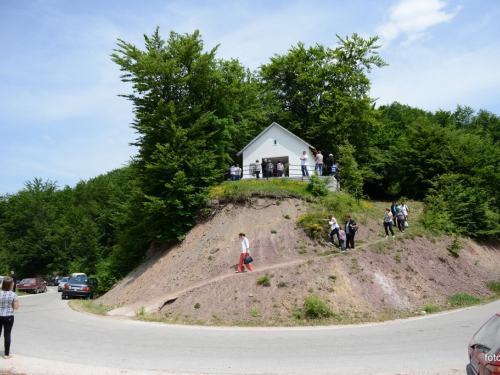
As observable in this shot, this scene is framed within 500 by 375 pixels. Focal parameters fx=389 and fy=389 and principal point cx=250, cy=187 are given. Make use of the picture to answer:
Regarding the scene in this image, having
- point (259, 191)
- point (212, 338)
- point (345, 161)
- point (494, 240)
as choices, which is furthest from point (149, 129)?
point (494, 240)

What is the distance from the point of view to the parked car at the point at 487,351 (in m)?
4.85

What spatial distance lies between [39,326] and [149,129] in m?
14.7

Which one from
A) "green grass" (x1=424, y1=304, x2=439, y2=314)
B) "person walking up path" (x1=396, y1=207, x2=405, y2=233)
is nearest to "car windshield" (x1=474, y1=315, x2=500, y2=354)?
"green grass" (x1=424, y1=304, x2=439, y2=314)

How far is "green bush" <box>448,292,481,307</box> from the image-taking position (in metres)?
17.1

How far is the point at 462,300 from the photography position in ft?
57.4

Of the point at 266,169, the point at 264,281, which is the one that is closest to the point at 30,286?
the point at 266,169

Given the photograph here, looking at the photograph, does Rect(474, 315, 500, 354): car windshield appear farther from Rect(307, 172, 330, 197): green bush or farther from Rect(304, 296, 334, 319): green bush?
Rect(307, 172, 330, 197): green bush

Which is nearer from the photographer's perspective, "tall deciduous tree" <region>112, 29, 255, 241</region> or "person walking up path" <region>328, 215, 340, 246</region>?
"person walking up path" <region>328, 215, 340, 246</region>

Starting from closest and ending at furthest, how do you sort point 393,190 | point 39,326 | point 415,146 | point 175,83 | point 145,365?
point 145,365 → point 39,326 → point 175,83 → point 415,146 → point 393,190

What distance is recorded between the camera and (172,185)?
24234 millimetres

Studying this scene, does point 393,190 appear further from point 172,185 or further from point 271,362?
point 271,362

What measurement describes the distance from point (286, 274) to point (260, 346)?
6970mm

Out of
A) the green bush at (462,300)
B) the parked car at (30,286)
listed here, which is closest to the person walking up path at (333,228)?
the green bush at (462,300)

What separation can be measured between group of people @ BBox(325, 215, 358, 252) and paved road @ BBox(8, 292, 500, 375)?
5.97m
